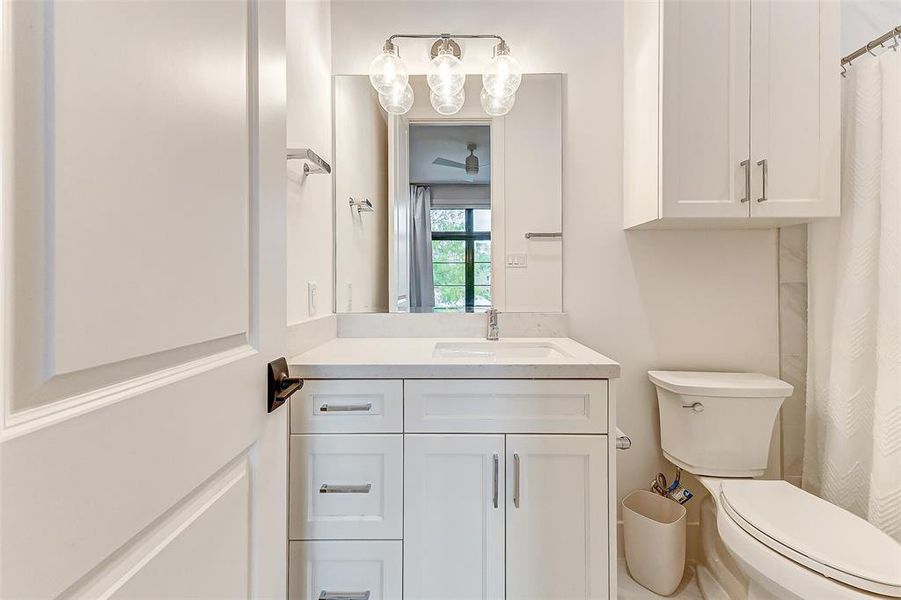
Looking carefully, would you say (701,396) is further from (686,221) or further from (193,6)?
(193,6)

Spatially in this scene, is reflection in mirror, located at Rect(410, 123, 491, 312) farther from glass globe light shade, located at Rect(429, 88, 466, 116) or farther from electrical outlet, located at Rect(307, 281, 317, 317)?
electrical outlet, located at Rect(307, 281, 317, 317)

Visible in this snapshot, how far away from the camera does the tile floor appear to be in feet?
4.92

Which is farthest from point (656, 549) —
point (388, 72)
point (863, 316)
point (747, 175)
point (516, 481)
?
point (388, 72)

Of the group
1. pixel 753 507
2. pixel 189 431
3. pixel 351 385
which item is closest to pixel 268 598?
pixel 189 431

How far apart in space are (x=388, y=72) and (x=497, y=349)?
3.80 ft

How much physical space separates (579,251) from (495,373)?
85 cm

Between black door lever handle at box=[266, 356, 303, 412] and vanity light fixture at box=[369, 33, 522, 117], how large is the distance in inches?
52.7

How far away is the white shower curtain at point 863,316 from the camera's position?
4.15 feet

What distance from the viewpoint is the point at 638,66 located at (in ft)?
5.38

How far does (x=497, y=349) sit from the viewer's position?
167 cm

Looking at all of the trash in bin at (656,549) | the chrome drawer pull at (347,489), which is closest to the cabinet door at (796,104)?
→ the trash in bin at (656,549)

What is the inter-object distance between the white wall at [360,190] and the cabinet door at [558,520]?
91cm

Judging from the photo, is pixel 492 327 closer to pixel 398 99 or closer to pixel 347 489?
pixel 347 489

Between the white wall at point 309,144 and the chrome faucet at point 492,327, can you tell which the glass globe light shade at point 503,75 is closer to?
the white wall at point 309,144
